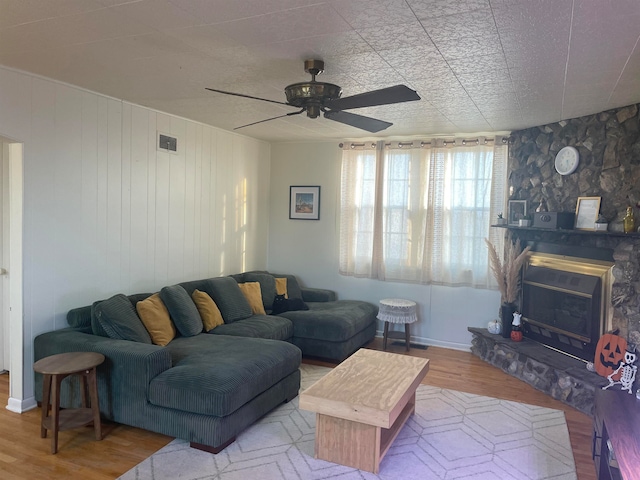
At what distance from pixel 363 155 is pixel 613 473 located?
164 inches

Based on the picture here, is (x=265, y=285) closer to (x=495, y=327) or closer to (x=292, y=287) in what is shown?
(x=292, y=287)

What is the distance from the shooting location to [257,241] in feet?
20.6

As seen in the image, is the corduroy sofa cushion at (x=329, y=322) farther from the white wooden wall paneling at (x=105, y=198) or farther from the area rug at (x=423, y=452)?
the white wooden wall paneling at (x=105, y=198)

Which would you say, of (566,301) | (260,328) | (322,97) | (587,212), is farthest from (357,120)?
(566,301)

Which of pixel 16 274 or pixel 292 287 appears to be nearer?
pixel 16 274

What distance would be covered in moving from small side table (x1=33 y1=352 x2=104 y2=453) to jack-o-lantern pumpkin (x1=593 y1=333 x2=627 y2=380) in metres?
3.79

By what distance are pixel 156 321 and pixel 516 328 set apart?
11.5 ft

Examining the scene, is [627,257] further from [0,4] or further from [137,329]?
[0,4]

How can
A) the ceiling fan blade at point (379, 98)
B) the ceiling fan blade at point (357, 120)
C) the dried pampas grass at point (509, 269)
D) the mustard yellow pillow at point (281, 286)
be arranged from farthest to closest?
the mustard yellow pillow at point (281, 286), the dried pampas grass at point (509, 269), the ceiling fan blade at point (357, 120), the ceiling fan blade at point (379, 98)

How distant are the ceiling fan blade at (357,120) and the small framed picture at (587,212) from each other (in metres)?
2.12

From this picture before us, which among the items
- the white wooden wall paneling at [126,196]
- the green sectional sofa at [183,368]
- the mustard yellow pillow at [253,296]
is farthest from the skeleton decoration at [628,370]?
the white wooden wall paneling at [126,196]

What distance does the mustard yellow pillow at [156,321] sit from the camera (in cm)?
380

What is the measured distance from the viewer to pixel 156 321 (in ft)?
12.6

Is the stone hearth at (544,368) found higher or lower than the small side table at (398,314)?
lower
